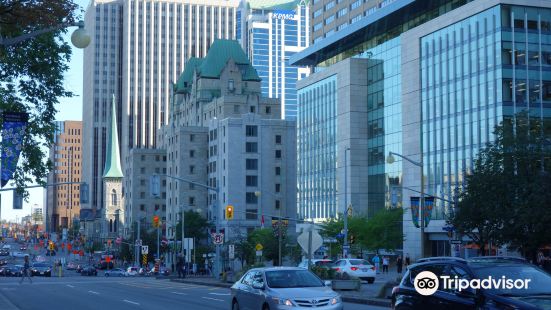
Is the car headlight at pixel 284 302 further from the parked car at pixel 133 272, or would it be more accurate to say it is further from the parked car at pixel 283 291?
the parked car at pixel 133 272

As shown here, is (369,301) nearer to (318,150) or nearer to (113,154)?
(318,150)

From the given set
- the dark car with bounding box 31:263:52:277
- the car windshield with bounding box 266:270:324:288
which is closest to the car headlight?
the car windshield with bounding box 266:270:324:288

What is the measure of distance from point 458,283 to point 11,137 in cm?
1213

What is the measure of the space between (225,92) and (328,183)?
1660 inches

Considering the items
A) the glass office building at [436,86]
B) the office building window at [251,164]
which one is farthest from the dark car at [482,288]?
the office building window at [251,164]

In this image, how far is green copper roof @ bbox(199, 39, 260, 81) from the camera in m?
141

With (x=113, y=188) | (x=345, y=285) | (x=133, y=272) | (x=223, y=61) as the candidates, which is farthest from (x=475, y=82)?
(x=113, y=188)

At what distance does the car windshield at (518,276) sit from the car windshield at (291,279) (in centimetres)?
688

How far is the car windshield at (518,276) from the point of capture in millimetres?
13875

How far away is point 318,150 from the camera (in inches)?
4094

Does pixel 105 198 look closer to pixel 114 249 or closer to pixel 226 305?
pixel 114 249

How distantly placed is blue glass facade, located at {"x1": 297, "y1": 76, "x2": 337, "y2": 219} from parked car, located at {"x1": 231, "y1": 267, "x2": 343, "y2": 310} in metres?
74.6

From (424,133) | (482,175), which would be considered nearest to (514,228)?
(482,175)

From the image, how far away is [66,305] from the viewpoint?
30594 millimetres
